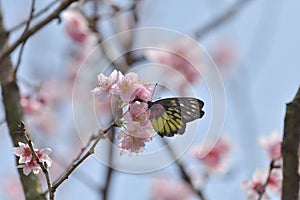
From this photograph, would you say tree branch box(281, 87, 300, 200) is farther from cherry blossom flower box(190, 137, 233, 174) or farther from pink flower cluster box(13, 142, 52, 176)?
cherry blossom flower box(190, 137, 233, 174)

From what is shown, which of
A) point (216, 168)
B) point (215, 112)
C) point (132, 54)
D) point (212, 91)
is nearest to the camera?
point (215, 112)

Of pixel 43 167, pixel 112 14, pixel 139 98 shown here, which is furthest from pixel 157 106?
pixel 112 14

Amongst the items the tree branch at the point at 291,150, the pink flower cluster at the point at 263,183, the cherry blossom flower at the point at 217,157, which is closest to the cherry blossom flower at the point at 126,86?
the tree branch at the point at 291,150

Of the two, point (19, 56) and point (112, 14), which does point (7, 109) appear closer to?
point (19, 56)

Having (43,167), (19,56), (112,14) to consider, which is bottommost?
(43,167)

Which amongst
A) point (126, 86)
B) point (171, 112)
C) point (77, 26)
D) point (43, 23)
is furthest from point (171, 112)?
point (77, 26)

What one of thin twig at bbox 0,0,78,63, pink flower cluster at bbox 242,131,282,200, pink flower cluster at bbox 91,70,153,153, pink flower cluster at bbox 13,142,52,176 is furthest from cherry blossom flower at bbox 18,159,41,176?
pink flower cluster at bbox 242,131,282,200

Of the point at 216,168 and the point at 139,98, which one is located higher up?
the point at 216,168
